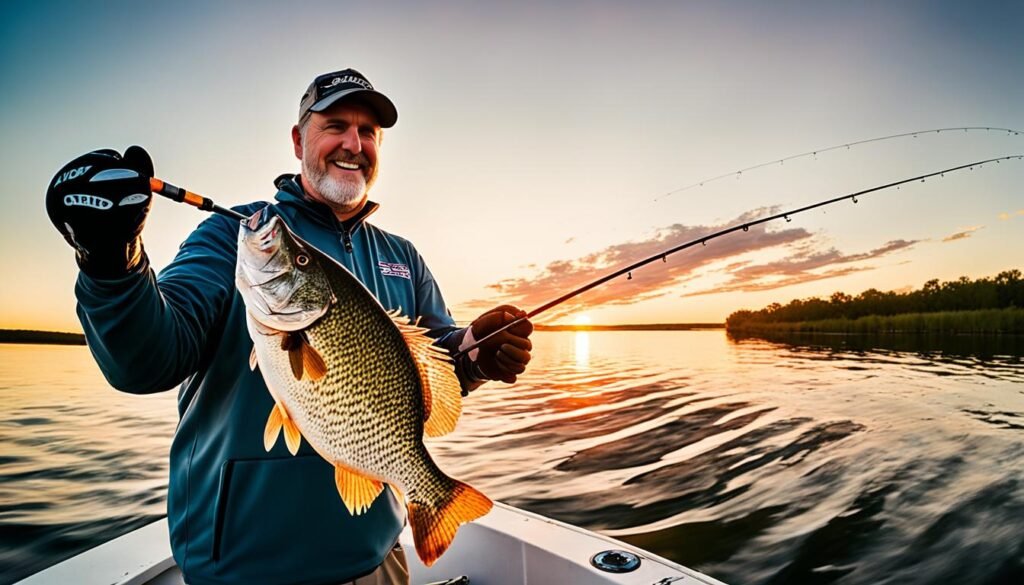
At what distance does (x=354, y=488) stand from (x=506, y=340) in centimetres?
86

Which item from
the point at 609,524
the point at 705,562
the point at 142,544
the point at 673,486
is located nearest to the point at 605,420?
the point at 673,486

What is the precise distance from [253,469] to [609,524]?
663cm

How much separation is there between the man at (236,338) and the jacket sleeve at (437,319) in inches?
0.7

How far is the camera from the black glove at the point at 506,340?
2.27 meters

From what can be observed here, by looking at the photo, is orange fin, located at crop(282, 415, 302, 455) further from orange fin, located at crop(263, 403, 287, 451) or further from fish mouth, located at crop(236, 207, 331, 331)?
fish mouth, located at crop(236, 207, 331, 331)

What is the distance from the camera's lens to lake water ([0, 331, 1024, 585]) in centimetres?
730

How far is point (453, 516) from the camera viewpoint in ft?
5.42

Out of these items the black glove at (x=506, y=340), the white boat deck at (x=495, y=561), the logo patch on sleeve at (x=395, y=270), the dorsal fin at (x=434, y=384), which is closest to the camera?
the dorsal fin at (x=434, y=384)

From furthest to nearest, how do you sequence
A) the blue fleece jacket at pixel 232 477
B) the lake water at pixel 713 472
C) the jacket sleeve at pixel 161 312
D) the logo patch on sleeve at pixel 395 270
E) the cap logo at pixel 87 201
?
the lake water at pixel 713 472 < the logo patch on sleeve at pixel 395 270 < the blue fleece jacket at pixel 232 477 < the jacket sleeve at pixel 161 312 < the cap logo at pixel 87 201

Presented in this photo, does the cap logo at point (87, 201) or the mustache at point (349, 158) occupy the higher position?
the mustache at point (349, 158)

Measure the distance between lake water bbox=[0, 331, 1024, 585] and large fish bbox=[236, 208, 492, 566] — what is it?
244 inches

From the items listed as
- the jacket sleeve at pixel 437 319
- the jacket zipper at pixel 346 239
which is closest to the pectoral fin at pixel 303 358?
the jacket sleeve at pixel 437 319

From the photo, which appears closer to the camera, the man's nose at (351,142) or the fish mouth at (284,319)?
the fish mouth at (284,319)

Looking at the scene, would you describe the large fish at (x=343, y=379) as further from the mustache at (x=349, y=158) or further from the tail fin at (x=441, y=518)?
the mustache at (x=349, y=158)
